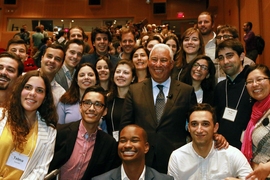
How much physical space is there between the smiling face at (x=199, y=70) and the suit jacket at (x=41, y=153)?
60.6 inches

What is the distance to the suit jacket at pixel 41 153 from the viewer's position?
2.13m

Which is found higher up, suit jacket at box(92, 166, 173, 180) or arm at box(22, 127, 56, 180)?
arm at box(22, 127, 56, 180)

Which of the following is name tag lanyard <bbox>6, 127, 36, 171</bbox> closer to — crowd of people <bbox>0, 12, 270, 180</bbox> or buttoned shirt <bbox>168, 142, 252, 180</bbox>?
crowd of people <bbox>0, 12, 270, 180</bbox>

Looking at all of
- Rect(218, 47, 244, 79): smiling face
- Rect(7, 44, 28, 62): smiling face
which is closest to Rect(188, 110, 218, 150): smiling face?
Rect(218, 47, 244, 79): smiling face

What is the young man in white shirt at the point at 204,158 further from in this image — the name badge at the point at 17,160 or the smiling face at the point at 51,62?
the smiling face at the point at 51,62

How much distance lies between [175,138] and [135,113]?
40cm

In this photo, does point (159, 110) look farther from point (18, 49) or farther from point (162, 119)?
point (18, 49)

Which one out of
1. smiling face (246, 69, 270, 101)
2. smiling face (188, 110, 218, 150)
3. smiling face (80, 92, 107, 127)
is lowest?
smiling face (188, 110, 218, 150)

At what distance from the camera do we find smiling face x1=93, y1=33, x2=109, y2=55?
12.9 ft

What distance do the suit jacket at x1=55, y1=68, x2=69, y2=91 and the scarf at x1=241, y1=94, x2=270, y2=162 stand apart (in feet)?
6.69

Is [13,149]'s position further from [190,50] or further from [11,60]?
[190,50]

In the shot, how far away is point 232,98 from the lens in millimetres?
2754

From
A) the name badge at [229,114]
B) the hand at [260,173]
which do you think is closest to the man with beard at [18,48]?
the name badge at [229,114]

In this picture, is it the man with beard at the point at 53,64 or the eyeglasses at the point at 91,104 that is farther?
the man with beard at the point at 53,64
